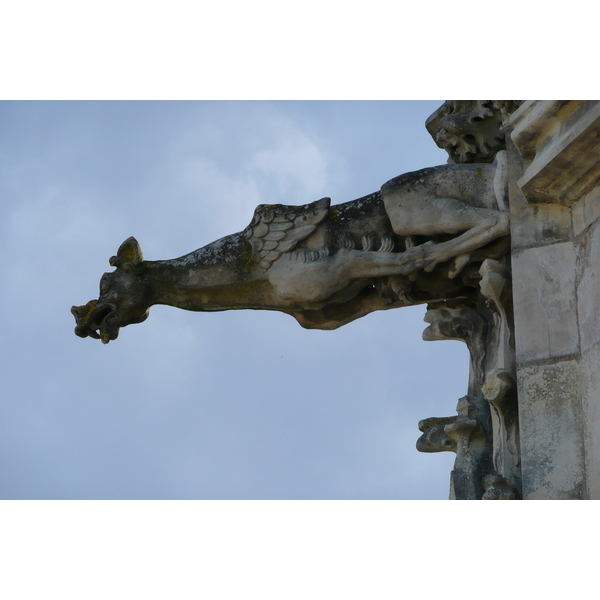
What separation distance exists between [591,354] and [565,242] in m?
0.65

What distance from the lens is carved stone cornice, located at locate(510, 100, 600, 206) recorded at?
579 cm

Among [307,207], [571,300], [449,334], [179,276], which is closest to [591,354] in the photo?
[571,300]

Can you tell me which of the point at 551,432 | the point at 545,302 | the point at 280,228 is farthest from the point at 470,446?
the point at 280,228

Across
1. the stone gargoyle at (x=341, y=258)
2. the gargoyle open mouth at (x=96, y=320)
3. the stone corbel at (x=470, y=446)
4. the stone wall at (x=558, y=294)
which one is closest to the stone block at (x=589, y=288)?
A: the stone wall at (x=558, y=294)

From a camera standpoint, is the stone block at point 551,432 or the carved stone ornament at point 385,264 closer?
the stone block at point 551,432

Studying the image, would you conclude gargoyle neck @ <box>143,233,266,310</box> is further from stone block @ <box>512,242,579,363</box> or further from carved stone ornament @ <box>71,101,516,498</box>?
stone block @ <box>512,242,579,363</box>

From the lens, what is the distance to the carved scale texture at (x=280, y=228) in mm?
6891

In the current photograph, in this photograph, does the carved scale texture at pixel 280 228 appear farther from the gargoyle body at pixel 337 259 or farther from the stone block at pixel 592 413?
the stone block at pixel 592 413

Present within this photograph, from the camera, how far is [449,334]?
7023 millimetres

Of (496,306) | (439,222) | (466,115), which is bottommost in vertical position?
(496,306)

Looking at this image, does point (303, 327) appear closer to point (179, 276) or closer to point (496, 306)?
point (179, 276)

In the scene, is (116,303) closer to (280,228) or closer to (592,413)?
(280,228)

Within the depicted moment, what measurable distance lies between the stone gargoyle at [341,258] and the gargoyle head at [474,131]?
0.01 m

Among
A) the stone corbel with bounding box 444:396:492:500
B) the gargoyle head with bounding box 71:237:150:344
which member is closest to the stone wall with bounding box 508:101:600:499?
the stone corbel with bounding box 444:396:492:500
